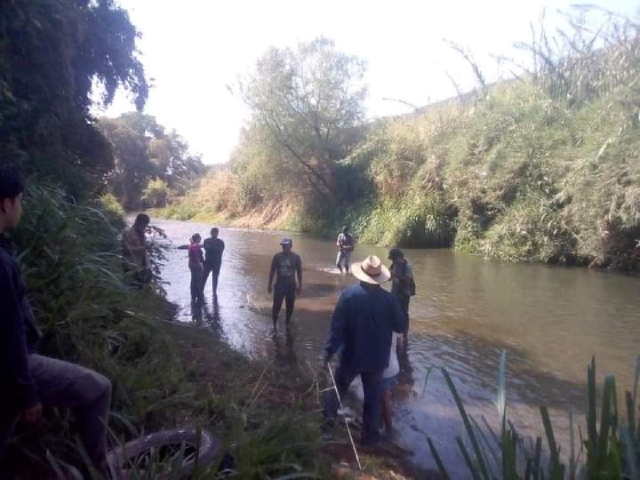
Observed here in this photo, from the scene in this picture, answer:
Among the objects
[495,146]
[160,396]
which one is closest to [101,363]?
[160,396]

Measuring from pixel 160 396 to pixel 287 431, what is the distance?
1.07 metres

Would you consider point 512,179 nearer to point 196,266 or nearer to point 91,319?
point 196,266

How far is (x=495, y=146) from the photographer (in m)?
20.7

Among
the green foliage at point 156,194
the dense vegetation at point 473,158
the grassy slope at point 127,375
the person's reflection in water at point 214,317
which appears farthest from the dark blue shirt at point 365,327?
the green foliage at point 156,194

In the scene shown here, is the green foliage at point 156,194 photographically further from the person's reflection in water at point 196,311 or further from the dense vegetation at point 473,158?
the person's reflection in water at point 196,311

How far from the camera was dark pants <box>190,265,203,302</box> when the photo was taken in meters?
10.8

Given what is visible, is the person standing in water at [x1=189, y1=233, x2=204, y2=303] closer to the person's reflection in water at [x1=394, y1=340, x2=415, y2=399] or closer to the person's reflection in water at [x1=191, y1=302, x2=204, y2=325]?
the person's reflection in water at [x1=191, y1=302, x2=204, y2=325]

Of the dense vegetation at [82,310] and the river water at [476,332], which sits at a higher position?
the dense vegetation at [82,310]

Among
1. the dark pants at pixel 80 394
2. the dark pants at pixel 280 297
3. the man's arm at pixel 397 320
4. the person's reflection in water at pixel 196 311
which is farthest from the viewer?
the person's reflection in water at pixel 196 311

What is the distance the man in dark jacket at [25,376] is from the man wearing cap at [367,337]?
8.95 ft

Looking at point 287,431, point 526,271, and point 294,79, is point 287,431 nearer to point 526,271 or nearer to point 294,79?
point 526,271

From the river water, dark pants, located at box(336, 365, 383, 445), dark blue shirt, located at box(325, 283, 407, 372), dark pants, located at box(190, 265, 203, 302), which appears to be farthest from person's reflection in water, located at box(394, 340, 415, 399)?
dark pants, located at box(190, 265, 203, 302)

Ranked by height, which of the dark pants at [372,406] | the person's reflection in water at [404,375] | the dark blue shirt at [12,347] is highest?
the dark blue shirt at [12,347]

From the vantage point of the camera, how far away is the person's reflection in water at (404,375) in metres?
6.52
